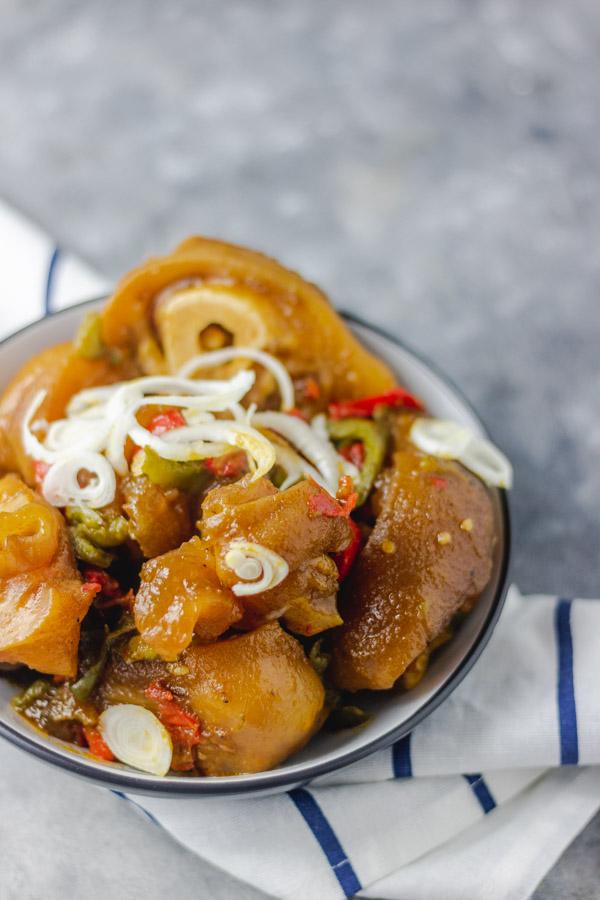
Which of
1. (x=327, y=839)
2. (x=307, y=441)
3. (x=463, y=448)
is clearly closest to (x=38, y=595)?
(x=307, y=441)

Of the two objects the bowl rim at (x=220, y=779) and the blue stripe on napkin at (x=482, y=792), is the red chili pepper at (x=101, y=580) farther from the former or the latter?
the blue stripe on napkin at (x=482, y=792)

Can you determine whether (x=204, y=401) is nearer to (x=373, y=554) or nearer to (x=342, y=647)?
(x=373, y=554)

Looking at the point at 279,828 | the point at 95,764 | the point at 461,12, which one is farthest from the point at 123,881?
the point at 461,12

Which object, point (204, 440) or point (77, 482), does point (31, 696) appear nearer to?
point (77, 482)

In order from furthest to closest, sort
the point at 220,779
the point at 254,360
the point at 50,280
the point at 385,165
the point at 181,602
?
the point at 385,165 < the point at 50,280 < the point at 254,360 < the point at 220,779 < the point at 181,602

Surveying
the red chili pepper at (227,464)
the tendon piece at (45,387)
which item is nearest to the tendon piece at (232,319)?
the tendon piece at (45,387)

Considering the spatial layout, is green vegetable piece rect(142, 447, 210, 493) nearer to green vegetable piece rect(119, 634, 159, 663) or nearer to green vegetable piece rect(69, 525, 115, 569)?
green vegetable piece rect(69, 525, 115, 569)
